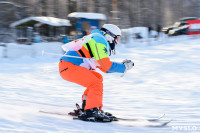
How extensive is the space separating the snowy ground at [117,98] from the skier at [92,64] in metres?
0.30

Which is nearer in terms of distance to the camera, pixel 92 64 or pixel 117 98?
pixel 92 64

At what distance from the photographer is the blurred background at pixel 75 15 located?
61.1 feet

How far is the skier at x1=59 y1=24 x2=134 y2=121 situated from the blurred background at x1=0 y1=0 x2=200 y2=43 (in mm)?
12118

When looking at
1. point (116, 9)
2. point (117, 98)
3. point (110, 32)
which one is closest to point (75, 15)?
point (116, 9)

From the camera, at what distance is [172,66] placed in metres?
9.81

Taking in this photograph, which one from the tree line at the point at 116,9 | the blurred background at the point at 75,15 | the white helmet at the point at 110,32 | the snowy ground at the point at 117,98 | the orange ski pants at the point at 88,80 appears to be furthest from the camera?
the tree line at the point at 116,9

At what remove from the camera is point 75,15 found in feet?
60.4

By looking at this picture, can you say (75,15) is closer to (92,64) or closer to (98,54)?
(92,64)

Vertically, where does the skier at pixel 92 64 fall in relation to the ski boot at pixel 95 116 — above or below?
above

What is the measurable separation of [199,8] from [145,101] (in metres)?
50.8

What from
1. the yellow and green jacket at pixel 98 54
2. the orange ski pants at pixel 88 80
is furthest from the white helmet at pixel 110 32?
the orange ski pants at pixel 88 80

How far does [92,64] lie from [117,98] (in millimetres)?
2124

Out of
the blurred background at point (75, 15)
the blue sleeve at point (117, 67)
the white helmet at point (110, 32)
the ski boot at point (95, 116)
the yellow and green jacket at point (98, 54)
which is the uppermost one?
the blurred background at point (75, 15)

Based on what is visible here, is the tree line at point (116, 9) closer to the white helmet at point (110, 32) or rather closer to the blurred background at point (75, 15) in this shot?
the blurred background at point (75, 15)
